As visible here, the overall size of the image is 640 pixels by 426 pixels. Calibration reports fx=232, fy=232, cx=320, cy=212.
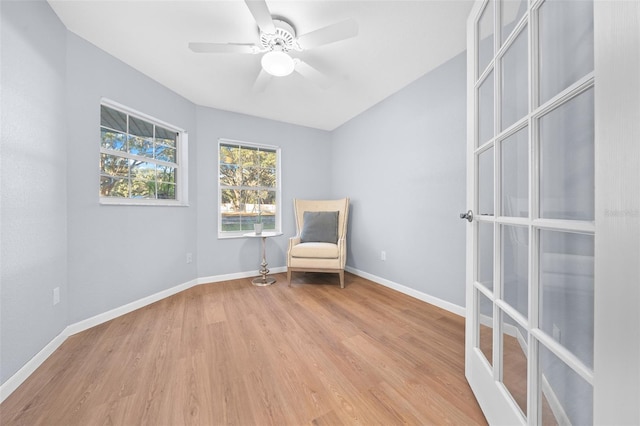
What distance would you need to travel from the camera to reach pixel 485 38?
108 cm

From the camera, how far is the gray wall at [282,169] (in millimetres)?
3049

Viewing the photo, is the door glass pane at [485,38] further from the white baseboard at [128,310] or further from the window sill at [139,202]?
the window sill at [139,202]

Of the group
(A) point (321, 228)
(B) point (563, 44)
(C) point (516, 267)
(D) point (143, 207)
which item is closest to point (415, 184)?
(A) point (321, 228)

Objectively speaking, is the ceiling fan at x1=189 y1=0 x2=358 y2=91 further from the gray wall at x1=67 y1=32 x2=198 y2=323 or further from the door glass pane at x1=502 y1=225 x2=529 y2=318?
the door glass pane at x1=502 y1=225 x2=529 y2=318

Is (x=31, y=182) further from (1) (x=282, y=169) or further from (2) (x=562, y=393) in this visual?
(2) (x=562, y=393)

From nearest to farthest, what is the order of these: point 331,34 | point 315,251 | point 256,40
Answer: point 331,34 → point 256,40 → point 315,251

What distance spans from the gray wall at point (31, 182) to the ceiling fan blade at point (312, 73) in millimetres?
1653

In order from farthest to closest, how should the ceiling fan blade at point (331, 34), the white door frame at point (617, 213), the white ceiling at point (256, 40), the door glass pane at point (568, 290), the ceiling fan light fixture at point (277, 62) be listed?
the ceiling fan light fixture at point (277, 62)
the white ceiling at point (256, 40)
the ceiling fan blade at point (331, 34)
the door glass pane at point (568, 290)
the white door frame at point (617, 213)

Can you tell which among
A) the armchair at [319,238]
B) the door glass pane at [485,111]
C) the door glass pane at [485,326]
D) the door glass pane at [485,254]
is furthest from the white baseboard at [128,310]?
the door glass pane at [485,111]

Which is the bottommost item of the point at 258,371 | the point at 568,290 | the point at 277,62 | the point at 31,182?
the point at 258,371

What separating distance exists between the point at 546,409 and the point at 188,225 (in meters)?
3.23

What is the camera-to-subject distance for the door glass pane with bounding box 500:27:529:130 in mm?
792

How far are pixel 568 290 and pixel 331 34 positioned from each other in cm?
174

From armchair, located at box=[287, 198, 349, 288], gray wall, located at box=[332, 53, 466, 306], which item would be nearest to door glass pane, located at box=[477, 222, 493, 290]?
gray wall, located at box=[332, 53, 466, 306]
